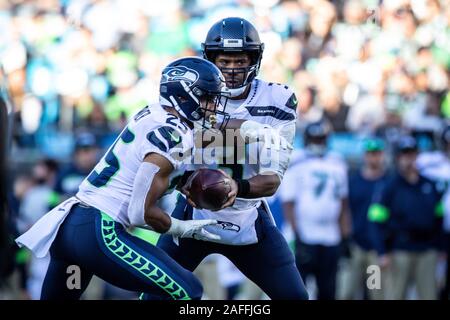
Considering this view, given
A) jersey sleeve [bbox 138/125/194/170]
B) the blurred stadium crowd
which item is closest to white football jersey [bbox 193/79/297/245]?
jersey sleeve [bbox 138/125/194/170]

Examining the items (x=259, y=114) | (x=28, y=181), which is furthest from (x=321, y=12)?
(x=259, y=114)

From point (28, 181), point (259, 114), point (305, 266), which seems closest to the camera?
point (259, 114)

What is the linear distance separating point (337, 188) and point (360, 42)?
8.80 feet

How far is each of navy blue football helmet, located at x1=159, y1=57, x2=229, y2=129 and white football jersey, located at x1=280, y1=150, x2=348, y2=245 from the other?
12.1 feet

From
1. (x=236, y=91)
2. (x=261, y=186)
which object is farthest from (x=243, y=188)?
(x=236, y=91)

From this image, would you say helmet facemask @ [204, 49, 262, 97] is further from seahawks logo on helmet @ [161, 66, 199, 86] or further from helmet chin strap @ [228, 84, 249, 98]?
seahawks logo on helmet @ [161, 66, 199, 86]

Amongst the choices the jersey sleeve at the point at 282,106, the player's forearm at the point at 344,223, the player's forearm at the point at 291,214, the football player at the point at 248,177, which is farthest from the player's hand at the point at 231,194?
the player's forearm at the point at 344,223

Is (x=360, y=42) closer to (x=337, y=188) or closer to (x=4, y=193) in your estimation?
(x=337, y=188)

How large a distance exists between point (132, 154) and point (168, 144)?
0.71 ft

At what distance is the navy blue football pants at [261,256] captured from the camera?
5555mm

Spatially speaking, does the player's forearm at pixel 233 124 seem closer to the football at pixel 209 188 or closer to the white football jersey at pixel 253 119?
the white football jersey at pixel 253 119

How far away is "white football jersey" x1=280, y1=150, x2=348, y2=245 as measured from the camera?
8.78 meters

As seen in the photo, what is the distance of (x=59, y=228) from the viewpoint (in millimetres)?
5078

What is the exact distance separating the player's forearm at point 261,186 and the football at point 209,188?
0.17 metres
